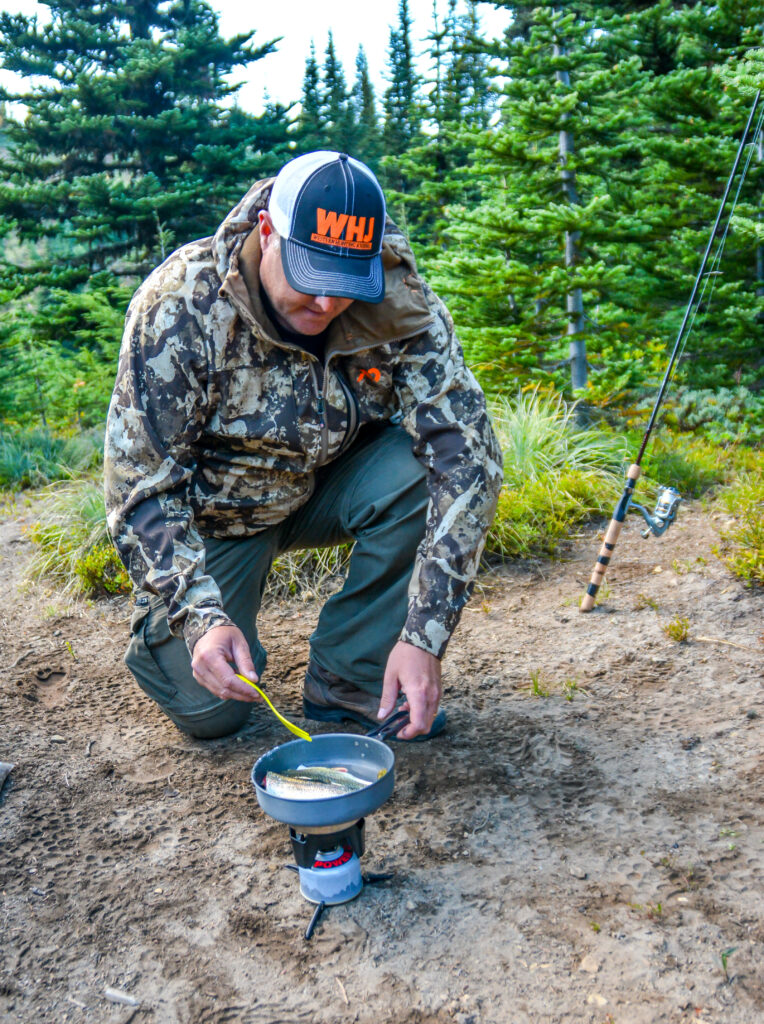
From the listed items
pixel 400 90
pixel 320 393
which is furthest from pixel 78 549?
pixel 400 90

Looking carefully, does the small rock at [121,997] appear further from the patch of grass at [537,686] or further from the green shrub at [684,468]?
the green shrub at [684,468]

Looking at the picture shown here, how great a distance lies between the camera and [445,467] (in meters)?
2.48

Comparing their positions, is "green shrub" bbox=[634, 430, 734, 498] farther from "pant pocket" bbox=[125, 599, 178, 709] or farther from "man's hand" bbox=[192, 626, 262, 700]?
"man's hand" bbox=[192, 626, 262, 700]

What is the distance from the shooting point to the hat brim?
217cm

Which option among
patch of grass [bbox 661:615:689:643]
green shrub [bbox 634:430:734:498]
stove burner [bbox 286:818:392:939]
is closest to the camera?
stove burner [bbox 286:818:392:939]

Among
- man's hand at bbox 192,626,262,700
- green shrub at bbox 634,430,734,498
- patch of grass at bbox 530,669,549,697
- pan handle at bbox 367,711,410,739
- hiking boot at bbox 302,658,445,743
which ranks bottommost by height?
green shrub at bbox 634,430,734,498

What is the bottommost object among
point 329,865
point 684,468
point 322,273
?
point 684,468

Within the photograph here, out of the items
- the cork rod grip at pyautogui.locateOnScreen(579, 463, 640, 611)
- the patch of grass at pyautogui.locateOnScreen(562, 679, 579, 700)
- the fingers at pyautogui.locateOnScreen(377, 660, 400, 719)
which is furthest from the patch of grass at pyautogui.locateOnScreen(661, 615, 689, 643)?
the fingers at pyautogui.locateOnScreen(377, 660, 400, 719)

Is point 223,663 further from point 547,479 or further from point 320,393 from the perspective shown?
point 547,479

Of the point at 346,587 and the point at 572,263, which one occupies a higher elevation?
the point at 572,263

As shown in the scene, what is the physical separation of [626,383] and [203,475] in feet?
13.9

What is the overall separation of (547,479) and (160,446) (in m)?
2.77

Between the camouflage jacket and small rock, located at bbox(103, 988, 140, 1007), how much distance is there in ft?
2.52

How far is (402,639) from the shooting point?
7.18ft
